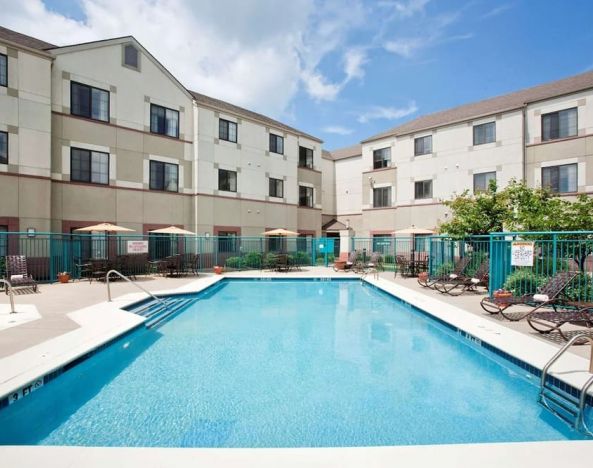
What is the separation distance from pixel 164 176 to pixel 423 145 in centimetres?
1802

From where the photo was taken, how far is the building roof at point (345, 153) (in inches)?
1287

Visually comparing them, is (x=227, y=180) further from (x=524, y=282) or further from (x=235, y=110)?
(x=524, y=282)

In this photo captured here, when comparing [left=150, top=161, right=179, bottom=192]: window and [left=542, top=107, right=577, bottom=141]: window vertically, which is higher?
[left=542, top=107, right=577, bottom=141]: window

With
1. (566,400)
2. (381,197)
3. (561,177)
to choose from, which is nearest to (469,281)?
(566,400)

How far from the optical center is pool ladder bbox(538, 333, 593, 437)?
4.00m

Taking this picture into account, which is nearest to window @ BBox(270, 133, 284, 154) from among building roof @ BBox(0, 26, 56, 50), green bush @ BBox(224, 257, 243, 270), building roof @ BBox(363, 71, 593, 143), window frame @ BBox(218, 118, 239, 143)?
window frame @ BBox(218, 118, 239, 143)

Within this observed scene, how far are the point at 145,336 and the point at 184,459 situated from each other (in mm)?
5324

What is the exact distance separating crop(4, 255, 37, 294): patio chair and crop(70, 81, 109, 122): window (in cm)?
814

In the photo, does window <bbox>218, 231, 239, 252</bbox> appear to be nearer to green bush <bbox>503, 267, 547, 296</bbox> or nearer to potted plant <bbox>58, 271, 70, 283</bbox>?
potted plant <bbox>58, 271, 70, 283</bbox>

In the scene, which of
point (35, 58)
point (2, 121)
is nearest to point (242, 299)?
point (2, 121)

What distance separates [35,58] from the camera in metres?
15.4

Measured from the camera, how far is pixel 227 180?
75.4 feet

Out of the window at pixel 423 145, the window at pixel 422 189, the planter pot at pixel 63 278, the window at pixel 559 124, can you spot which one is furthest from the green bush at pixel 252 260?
the window at pixel 559 124

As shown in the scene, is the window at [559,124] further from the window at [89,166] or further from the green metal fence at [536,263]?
the window at [89,166]
